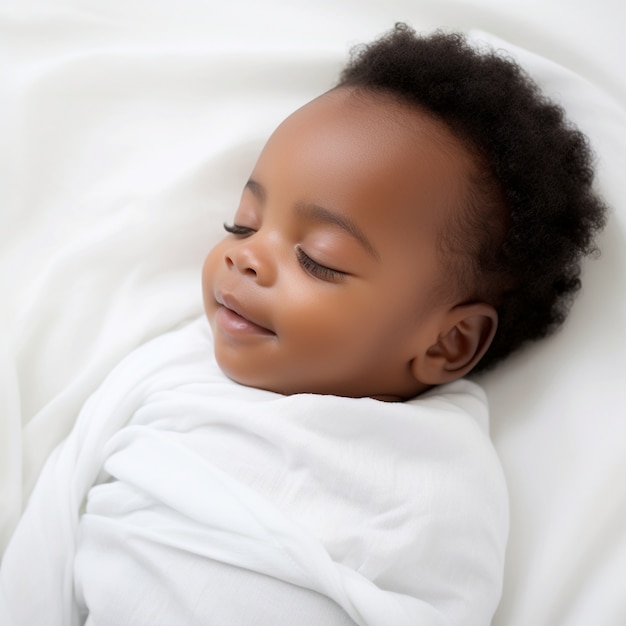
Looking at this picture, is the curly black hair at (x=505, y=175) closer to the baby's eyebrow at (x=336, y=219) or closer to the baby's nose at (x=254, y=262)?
the baby's eyebrow at (x=336, y=219)

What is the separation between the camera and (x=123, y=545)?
1.13 meters

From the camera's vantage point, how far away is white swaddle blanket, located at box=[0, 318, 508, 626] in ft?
3.49

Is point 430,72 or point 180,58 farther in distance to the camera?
point 180,58

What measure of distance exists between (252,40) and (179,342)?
0.69 m

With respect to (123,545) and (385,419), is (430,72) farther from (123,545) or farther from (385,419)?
(123,545)

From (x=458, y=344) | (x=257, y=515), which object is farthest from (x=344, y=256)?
(x=257, y=515)

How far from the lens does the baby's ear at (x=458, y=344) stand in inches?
49.4

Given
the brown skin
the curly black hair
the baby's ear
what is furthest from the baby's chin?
the curly black hair

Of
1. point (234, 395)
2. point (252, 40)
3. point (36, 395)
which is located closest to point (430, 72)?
point (252, 40)

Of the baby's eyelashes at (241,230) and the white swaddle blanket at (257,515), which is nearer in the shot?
the white swaddle blanket at (257,515)

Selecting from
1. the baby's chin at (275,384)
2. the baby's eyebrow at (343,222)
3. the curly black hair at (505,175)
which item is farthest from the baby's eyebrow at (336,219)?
the baby's chin at (275,384)

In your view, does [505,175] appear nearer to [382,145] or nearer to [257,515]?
[382,145]

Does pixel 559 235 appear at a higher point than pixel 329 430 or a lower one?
higher

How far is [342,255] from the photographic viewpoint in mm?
1156
